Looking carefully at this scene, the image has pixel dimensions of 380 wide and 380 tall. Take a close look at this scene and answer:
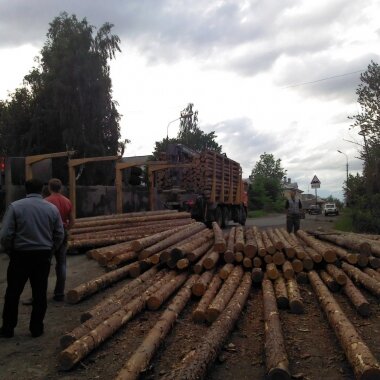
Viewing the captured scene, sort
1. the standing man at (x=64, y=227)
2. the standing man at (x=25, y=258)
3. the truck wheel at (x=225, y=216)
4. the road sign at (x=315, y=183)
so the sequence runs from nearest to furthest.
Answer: the standing man at (x=25, y=258) → the standing man at (x=64, y=227) → the truck wheel at (x=225, y=216) → the road sign at (x=315, y=183)

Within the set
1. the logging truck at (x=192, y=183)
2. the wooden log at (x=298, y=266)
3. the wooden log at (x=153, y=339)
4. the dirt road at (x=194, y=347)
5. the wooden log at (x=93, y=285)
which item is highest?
the logging truck at (x=192, y=183)

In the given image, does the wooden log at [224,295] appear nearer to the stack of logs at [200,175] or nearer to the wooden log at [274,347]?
the wooden log at [274,347]

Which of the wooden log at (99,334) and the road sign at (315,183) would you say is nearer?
the wooden log at (99,334)

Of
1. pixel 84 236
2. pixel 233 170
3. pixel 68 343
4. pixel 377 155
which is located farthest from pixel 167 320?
pixel 233 170

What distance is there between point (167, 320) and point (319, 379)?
74.4 inches

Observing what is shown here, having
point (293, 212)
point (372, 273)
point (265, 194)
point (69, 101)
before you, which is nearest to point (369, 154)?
point (293, 212)

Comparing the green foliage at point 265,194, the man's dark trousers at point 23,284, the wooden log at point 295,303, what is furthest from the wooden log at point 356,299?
the green foliage at point 265,194

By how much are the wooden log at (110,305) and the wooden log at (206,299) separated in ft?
2.49

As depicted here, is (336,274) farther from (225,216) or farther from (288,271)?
(225,216)

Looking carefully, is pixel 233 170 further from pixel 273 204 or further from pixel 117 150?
pixel 273 204

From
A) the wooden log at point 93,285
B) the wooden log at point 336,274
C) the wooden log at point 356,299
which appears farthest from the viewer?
the wooden log at point 336,274

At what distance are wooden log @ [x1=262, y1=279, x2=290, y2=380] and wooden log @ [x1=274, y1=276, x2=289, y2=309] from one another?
12 centimetres

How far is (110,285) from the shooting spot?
25.8 feet

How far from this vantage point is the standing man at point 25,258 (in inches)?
219
